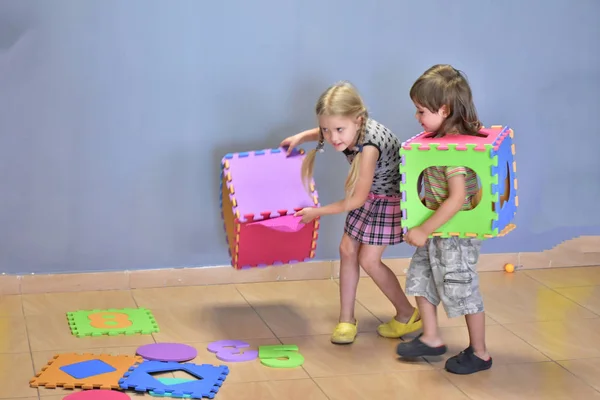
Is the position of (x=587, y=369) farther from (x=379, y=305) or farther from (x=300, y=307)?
(x=300, y=307)

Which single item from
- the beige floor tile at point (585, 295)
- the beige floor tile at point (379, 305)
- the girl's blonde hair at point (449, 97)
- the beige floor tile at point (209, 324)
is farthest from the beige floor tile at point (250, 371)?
the beige floor tile at point (585, 295)

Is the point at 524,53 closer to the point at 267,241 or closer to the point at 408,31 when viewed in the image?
the point at 408,31

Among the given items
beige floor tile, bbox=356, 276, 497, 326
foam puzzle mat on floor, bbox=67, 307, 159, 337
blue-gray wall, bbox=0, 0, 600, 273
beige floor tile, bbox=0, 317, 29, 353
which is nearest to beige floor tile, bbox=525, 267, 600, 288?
blue-gray wall, bbox=0, 0, 600, 273

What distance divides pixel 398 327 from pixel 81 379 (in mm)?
1072

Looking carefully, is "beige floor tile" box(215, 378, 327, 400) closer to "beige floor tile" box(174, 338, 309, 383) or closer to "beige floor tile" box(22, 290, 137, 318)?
"beige floor tile" box(174, 338, 309, 383)

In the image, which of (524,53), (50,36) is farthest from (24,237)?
(524,53)

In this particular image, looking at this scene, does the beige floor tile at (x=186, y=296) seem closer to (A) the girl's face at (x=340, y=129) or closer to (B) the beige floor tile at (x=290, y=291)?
(B) the beige floor tile at (x=290, y=291)

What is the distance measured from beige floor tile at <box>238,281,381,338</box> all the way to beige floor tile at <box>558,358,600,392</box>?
67cm

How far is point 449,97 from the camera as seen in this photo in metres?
2.67

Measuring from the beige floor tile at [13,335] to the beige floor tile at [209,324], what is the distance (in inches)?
16.5

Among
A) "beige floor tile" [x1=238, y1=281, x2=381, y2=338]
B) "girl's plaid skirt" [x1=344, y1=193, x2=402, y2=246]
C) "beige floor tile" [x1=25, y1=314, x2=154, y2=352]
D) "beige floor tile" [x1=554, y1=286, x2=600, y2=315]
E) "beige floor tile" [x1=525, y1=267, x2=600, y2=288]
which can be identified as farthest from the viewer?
"beige floor tile" [x1=525, y1=267, x2=600, y2=288]

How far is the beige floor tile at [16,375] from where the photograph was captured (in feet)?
8.16

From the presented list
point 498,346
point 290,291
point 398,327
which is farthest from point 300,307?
point 498,346

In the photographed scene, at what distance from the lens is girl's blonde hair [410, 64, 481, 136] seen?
2.66 m
